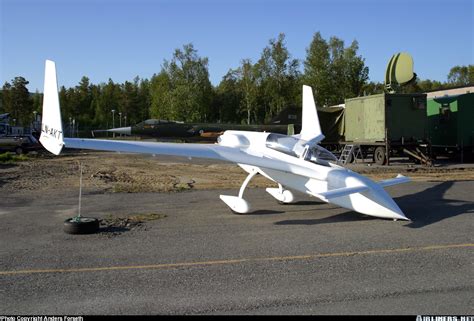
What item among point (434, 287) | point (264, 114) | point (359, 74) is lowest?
point (434, 287)

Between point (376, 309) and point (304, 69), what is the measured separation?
53421 millimetres

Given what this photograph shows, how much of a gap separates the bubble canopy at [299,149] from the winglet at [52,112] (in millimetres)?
4808

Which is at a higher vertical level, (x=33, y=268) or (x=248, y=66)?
(x=248, y=66)

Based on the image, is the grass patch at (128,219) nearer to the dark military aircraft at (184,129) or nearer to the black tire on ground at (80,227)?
the black tire on ground at (80,227)

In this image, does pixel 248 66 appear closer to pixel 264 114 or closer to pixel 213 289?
pixel 264 114

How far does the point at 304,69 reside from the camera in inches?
2210

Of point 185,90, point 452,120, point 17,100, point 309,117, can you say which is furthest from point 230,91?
point 309,117

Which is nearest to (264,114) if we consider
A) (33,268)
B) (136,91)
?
(136,91)

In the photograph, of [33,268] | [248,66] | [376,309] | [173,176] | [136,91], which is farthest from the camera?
[136,91]

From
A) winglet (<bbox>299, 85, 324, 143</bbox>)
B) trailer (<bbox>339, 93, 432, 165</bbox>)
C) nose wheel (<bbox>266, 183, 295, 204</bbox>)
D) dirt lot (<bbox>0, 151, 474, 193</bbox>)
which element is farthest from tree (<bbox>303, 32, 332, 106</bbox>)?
nose wheel (<bbox>266, 183, 295, 204</bbox>)

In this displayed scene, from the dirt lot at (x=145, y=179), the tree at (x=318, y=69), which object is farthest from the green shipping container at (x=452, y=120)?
the tree at (x=318, y=69)

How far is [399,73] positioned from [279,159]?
19.6m

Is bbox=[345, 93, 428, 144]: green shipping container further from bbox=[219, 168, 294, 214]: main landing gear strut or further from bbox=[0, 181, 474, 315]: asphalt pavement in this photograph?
bbox=[219, 168, 294, 214]: main landing gear strut

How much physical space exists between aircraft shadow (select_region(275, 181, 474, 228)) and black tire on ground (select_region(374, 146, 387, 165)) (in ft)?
32.0
